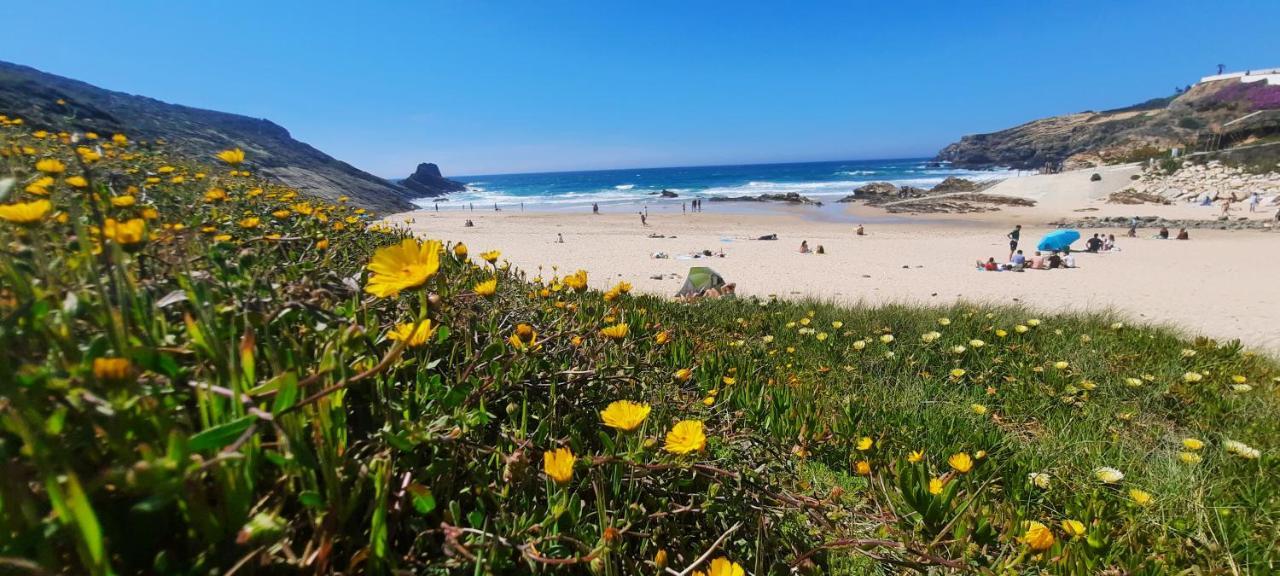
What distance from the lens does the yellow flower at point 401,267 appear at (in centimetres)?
102

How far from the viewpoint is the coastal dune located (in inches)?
321

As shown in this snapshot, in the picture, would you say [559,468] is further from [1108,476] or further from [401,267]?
[1108,476]

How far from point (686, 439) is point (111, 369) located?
914 mm

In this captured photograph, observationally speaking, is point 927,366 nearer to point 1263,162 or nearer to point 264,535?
point 264,535

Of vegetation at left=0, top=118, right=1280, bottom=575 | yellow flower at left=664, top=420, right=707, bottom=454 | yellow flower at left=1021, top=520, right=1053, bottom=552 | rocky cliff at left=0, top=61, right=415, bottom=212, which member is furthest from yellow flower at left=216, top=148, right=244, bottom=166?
yellow flower at left=1021, top=520, right=1053, bottom=552

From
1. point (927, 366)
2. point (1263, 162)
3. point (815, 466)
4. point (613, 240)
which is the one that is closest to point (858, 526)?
point (815, 466)

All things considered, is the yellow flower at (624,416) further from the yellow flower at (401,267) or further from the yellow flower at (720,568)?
the yellow flower at (401,267)

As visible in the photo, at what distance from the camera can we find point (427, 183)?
66812mm

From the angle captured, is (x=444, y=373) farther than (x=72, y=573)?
Yes

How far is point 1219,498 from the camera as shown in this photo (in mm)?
1711

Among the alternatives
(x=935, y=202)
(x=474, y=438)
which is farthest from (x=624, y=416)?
(x=935, y=202)

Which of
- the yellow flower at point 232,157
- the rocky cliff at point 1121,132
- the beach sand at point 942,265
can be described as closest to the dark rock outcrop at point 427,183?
the beach sand at point 942,265

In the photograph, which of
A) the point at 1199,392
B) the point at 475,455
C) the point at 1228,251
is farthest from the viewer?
the point at 1228,251

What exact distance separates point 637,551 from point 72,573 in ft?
2.60
